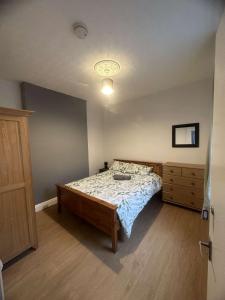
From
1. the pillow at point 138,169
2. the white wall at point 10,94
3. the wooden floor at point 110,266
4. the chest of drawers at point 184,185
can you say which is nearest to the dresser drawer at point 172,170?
the chest of drawers at point 184,185

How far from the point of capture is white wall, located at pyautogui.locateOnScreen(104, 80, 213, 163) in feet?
9.10

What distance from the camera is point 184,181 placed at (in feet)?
8.83

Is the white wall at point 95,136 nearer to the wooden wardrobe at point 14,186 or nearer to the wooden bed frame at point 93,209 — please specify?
the wooden bed frame at point 93,209

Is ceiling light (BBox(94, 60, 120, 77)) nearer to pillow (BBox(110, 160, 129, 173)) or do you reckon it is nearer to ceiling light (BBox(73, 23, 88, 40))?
ceiling light (BBox(73, 23, 88, 40))

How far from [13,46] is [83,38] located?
863 mm

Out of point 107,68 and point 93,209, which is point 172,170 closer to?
point 93,209

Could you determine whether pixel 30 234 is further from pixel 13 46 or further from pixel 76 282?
pixel 13 46

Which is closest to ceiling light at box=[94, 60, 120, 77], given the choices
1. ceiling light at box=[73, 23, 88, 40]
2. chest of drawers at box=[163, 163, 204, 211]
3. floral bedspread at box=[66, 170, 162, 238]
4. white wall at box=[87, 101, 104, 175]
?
ceiling light at box=[73, 23, 88, 40]

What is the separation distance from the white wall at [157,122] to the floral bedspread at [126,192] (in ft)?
2.60

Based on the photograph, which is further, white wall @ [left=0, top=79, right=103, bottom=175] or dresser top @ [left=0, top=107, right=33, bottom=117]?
white wall @ [left=0, top=79, right=103, bottom=175]

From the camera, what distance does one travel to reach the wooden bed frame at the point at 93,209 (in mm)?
1708

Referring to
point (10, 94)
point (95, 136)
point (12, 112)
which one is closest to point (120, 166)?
point (95, 136)

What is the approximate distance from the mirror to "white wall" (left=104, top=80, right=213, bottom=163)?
0.09 m

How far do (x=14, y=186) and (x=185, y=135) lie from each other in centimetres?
313
